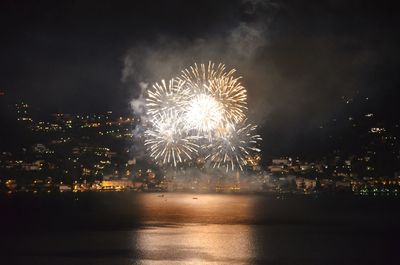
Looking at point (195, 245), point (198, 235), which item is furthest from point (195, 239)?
point (195, 245)

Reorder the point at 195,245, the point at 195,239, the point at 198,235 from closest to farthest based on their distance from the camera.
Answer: the point at 195,245 < the point at 195,239 < the point at 198,235

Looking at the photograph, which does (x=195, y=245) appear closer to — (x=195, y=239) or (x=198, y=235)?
(x=195, y=239)

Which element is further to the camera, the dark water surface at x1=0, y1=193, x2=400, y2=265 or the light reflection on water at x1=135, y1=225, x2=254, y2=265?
the dark water surface at x1=0, y1=193, x2=400, y2=265

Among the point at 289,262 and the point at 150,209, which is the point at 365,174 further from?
the point at 289,262

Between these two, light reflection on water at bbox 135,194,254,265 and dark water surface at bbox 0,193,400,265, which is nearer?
light reflection on water at bbox 135,194,254,265

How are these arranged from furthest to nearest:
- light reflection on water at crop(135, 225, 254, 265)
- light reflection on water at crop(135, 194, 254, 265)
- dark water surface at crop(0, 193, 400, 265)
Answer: dark water surface at crop(0, 193, 400, 265), light reflection on water at crop(135, 194, 254, 265), light reflection on water at crop(135, 225, 254, 265)

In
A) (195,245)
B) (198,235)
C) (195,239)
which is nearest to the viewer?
(195,245)

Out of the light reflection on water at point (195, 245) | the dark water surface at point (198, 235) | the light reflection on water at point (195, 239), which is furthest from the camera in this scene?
the dark water surface at point (198, 235)

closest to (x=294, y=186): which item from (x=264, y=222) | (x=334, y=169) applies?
(x=334, y=169)

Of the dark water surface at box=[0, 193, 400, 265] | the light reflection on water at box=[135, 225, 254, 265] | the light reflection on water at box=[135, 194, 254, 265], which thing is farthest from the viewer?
the dark water surface at box=[0, 193, 400, 265]
